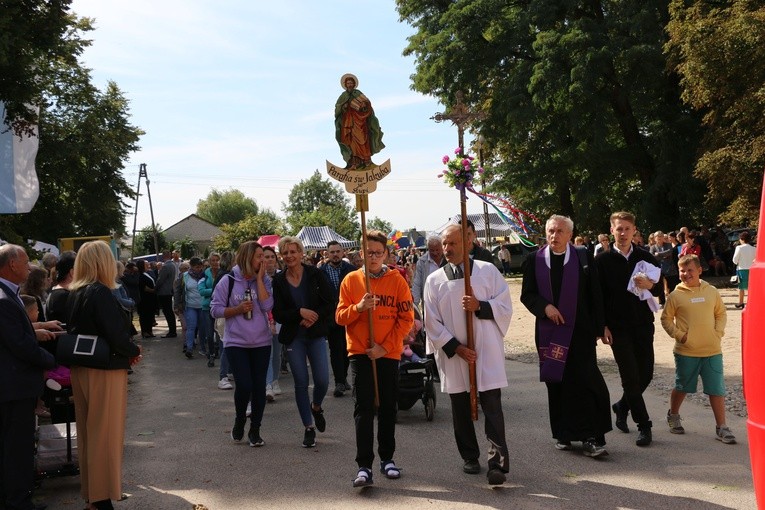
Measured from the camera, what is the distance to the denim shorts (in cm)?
756

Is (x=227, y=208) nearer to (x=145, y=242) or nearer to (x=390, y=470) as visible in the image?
(x=145, y=242)

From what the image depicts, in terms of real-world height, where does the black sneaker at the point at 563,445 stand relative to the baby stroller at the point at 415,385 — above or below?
below

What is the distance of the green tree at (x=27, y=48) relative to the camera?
11164 millimetres

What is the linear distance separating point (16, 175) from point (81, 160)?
2251 cm

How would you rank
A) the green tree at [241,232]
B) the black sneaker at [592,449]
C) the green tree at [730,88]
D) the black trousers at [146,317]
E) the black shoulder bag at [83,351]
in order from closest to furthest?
the black shoulder bag at [83,351]
the black sneaker at [592,449]
the black trousers at [146,317]
the green tree at [730,88]
the green tree at [241,232]

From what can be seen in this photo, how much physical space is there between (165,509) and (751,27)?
2374cm

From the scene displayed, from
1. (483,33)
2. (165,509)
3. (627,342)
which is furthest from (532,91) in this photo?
(165,509)

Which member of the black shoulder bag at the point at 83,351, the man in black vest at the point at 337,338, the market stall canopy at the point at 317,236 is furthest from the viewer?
the market stall canopy at the point at 317,236

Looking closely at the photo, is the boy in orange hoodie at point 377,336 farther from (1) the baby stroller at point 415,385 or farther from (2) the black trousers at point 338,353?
(2) the black trousers at point 338,353

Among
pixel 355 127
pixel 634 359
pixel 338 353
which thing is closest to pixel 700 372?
pixel 634 359

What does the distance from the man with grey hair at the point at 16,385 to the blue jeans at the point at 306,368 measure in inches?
102

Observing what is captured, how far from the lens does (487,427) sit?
6465 millimetres

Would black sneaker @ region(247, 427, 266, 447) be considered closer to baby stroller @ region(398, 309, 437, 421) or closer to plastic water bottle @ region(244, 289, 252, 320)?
plastic water bottle @ region(244, 289, 252, 320)

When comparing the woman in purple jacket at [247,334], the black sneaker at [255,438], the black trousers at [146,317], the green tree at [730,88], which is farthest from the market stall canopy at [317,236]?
the black sneaker at [255,438]
